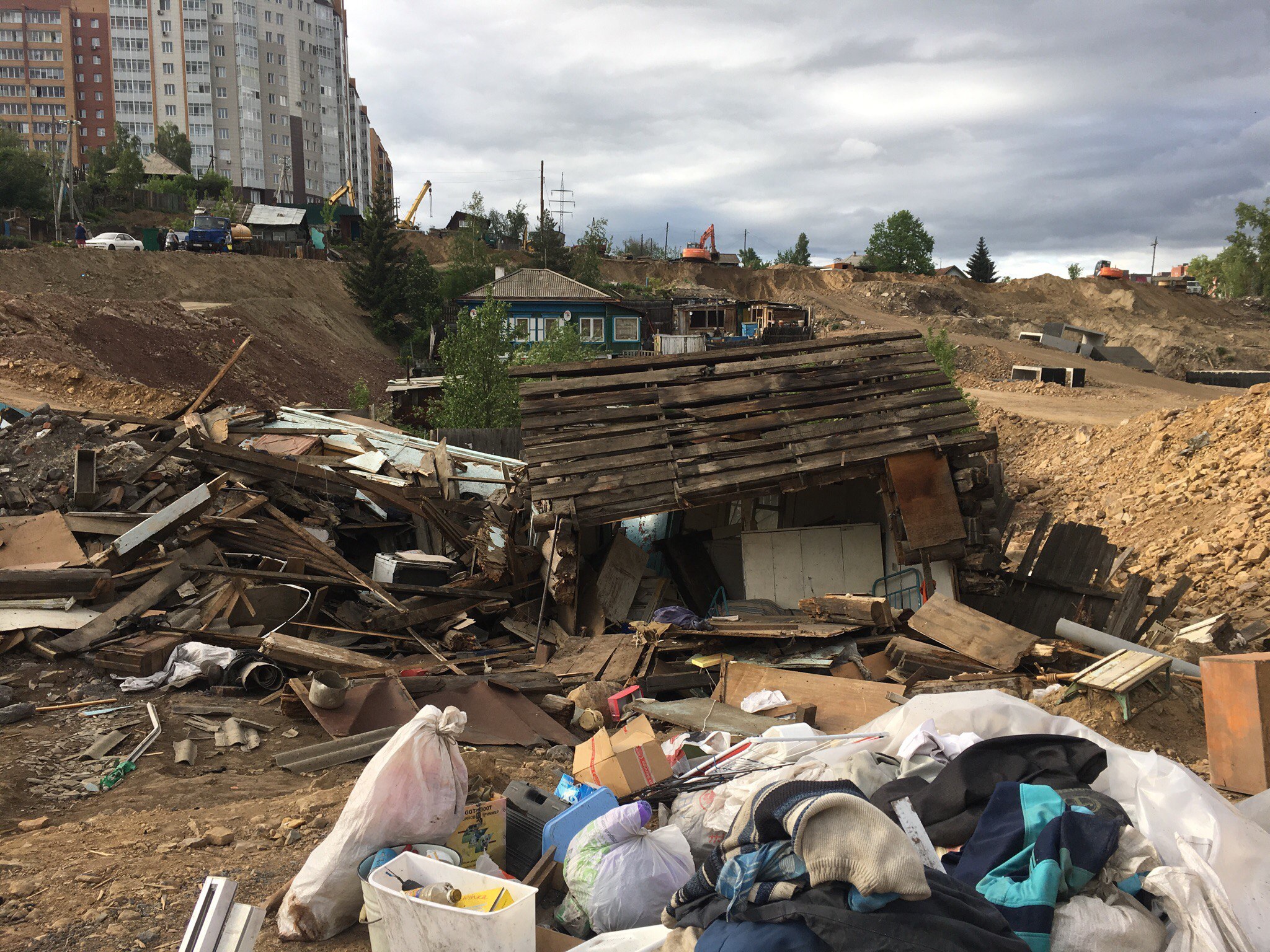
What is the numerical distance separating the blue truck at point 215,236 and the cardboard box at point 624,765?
45.1 metres

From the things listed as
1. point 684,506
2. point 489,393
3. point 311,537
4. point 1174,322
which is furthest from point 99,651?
point 1174,322

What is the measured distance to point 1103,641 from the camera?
25.6ft

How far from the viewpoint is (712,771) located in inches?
189

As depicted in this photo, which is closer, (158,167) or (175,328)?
(175,328)

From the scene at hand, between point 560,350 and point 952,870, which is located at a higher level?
point 560,350

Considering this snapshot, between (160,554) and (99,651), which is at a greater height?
(160,554)

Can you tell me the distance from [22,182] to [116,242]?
33.2ft

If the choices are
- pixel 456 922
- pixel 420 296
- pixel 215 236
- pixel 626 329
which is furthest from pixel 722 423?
pixel 215 236

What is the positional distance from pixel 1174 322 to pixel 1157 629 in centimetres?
5100

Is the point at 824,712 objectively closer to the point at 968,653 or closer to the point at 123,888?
the point at 968,653

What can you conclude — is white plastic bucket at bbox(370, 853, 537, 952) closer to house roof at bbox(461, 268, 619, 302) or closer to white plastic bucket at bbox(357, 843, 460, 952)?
white plastic bucket at bbox(357, 843, 460, 952)

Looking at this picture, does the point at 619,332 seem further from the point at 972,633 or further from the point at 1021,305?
the point at 972,633

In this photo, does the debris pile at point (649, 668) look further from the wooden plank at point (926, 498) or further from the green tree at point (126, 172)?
the green tree at point (126, 172)

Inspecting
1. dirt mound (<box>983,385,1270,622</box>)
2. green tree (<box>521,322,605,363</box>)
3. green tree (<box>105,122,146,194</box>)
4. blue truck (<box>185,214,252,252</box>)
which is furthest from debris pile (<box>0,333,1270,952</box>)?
green tree (<box>105,122,146,194</box>)
